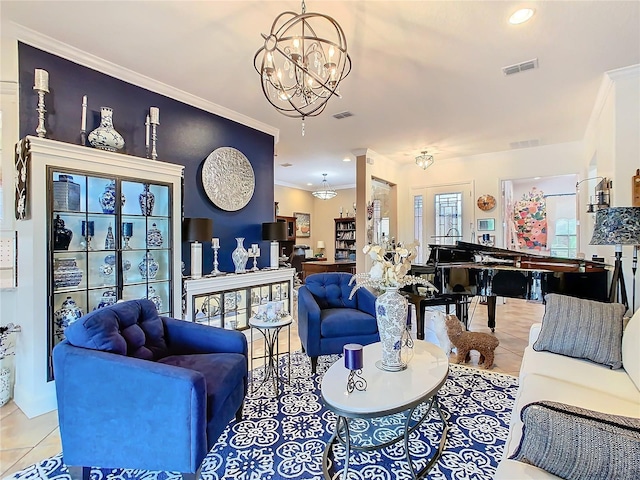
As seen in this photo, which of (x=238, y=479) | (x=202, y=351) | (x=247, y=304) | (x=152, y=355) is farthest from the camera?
(x=247, y=304)

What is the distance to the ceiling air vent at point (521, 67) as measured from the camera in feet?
10.0

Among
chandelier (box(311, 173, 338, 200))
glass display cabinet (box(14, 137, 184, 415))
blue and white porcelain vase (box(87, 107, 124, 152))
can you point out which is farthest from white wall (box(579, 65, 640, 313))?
chandelier (box(311, 173, 338, 200))

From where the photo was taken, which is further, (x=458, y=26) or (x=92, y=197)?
(x=92, y=197)

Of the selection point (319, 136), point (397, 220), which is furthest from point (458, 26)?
point (397, 220)

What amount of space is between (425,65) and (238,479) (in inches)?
139

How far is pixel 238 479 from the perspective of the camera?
1.75 metres

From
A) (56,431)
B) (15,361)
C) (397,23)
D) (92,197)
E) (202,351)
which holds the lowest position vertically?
(56,431)

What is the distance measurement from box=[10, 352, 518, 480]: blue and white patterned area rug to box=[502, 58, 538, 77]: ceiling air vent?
293 cm

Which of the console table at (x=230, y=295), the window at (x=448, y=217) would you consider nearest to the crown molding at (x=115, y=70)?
the console table at (x=230, y=295)

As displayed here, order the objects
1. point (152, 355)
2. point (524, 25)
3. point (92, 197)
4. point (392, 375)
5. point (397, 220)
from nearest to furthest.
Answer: point (392, 375) < point (152, 355) < point (524, 25) < point (92, 197) < point (397, 220)

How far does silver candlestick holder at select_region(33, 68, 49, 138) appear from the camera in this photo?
248cm

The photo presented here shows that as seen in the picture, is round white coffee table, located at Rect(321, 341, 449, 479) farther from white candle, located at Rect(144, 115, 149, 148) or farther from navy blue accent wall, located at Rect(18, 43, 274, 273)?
white candle, located at Rect(144, 115, 149, 148)

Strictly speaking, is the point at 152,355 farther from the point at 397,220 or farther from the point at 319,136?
the point at 397,220

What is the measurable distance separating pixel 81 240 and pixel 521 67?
14.1ft
